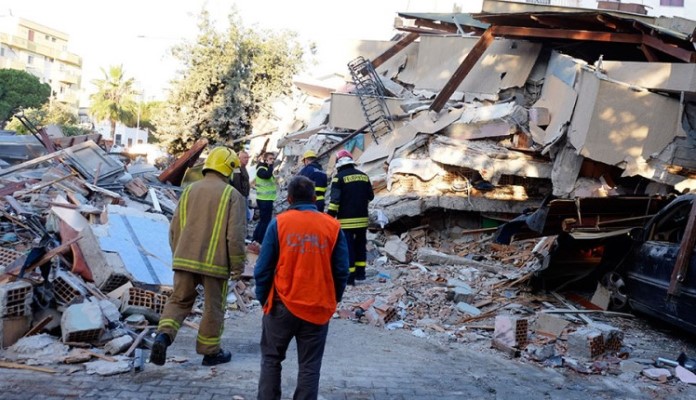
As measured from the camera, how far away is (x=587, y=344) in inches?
227

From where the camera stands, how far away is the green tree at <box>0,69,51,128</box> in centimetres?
4762

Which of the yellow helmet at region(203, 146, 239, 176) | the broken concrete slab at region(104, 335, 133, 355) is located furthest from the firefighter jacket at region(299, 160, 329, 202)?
the broken concrete slab at region(104, 335, 133, 355)

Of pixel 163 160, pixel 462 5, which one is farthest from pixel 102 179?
pixel 462 5

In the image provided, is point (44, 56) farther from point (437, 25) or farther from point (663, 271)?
point (663, 271)

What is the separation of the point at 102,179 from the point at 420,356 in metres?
7.72

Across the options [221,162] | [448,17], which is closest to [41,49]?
[448,17]

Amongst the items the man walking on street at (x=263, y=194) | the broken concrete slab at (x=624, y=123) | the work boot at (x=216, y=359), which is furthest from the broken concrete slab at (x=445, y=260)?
the work boot at (x=216, y=359)

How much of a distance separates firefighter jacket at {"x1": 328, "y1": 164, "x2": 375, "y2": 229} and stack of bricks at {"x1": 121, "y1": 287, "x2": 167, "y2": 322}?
272cm

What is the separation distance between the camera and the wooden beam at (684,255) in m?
5.95

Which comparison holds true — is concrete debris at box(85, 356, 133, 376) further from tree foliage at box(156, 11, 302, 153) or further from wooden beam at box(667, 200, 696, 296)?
tree foliage at box(156, 11, 302, 153)

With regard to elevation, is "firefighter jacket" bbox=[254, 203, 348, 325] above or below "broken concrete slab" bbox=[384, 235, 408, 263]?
above

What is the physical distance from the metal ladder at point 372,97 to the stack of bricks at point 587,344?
10.4 m

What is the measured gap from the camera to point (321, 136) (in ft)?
58.5

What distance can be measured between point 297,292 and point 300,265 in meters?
0.15
